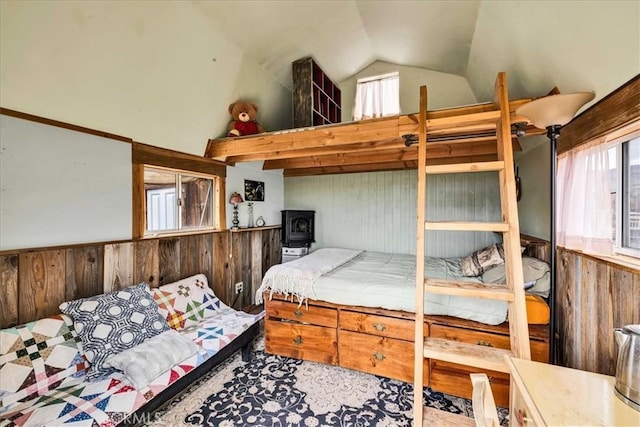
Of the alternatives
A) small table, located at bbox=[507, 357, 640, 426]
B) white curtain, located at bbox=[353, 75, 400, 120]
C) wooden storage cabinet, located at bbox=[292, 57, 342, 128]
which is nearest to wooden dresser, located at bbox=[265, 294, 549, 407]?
small table, located at bbox=[507, 357, 640, 426]

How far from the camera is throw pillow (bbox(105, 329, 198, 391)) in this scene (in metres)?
1.58

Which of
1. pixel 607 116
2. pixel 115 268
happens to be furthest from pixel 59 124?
pixel 607 116

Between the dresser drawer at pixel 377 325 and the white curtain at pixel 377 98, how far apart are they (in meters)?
3.00

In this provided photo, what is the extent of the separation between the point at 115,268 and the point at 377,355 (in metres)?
2.24

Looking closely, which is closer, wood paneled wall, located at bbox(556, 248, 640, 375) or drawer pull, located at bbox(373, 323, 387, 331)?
wood paneled wall, located at bbox(556, 248, 640, 375)

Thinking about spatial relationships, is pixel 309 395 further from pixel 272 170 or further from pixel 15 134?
pixel 272 170

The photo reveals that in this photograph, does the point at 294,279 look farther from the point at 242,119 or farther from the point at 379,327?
the point at 242,119

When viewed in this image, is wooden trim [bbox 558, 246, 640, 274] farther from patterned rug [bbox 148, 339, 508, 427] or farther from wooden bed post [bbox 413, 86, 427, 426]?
patterned rug [bbox 148, 339, 508, 427]

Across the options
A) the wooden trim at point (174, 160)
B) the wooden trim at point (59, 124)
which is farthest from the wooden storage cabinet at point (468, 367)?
the wooden trim at point (59, 124)

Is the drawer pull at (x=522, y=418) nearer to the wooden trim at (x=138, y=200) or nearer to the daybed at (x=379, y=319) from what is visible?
the daybed at (x=379, y=319)

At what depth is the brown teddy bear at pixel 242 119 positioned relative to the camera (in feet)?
9.49

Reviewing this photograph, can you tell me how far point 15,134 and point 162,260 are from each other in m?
1.38

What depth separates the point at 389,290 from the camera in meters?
2.18

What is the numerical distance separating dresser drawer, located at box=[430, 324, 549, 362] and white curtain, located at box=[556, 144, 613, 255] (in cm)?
73
